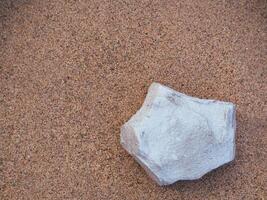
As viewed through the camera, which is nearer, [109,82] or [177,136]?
[177,136]

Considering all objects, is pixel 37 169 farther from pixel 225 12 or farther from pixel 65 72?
pixel 225 12

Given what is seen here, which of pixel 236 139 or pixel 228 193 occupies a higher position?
pixel 236 139

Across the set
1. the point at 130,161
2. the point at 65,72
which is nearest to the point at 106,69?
the point at 65,72
